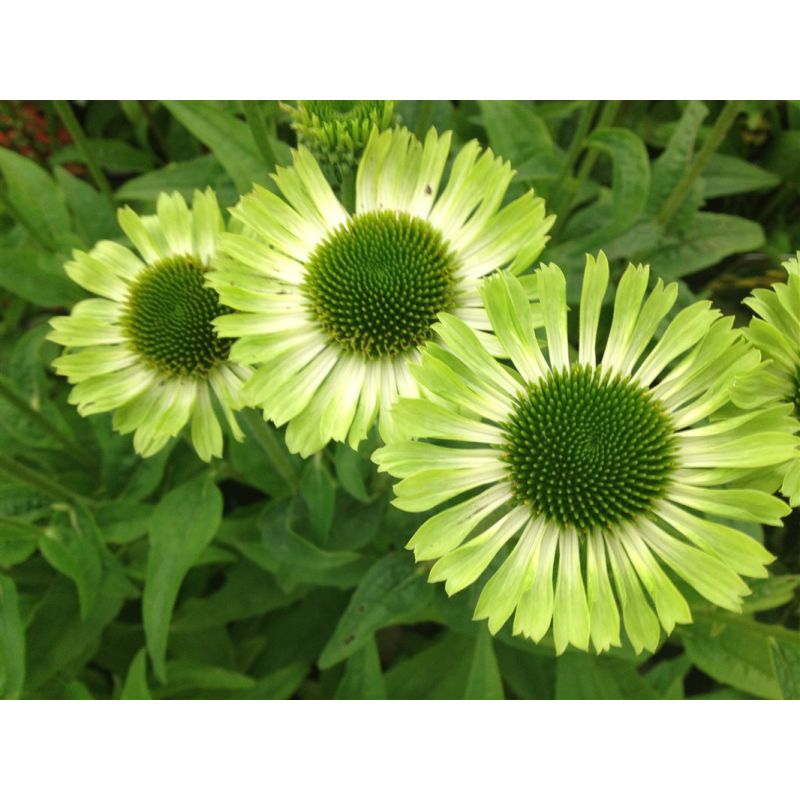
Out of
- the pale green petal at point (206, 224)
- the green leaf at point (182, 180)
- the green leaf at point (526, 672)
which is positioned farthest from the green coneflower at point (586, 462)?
the green leaf at point (182, 180)

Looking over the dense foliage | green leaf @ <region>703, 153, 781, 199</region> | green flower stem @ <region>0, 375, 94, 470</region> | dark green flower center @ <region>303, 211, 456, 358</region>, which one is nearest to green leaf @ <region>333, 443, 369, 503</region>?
the dense foliage

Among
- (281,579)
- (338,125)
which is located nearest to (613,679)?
(281,579)

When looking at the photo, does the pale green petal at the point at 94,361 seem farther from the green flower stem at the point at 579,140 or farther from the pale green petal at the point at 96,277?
the green flower stem at the point at 579,140

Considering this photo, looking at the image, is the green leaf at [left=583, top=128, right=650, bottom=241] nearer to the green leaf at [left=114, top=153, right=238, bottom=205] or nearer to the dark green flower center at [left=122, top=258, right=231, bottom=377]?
the dark green flower center at [left=122, top=258, right=231, bottom=377]

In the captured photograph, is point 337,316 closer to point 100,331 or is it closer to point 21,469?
point 100,331

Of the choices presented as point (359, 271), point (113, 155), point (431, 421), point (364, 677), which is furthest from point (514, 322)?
point (113, 155)
